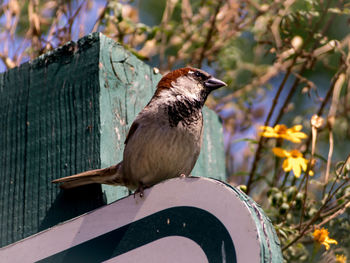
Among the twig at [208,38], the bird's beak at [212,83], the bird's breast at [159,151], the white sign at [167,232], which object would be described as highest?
the twig at [208,38]

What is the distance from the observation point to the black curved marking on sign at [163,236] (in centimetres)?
116

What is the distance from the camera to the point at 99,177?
5.48ft

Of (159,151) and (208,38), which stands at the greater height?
(208,38)

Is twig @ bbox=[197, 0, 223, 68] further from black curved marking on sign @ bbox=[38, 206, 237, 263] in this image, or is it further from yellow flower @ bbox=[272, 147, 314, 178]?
black curved marking on sign @ bbox=[38, 206, 237, 263]

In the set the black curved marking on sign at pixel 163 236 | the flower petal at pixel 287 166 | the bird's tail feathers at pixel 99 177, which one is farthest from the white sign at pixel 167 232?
the flower petal at pixel 287 166

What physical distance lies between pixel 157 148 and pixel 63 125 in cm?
42

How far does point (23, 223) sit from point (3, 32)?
1667 mm

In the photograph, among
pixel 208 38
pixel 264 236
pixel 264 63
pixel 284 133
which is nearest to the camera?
pixel 264 236

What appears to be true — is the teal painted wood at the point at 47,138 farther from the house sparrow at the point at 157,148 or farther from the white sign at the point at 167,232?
the white sign at the point at 167,232

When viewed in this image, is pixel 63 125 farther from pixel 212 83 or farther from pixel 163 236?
pixel 163 236

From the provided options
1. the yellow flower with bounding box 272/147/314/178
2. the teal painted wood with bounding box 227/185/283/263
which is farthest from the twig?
the teal painted wood with bounding box 227/185/283/263

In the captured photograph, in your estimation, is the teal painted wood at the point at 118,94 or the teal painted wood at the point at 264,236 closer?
the teal painted wood at the point at 264,236

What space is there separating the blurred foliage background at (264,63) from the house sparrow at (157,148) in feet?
1.74

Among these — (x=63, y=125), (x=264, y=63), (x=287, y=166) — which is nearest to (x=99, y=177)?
(x=63, y=125)
